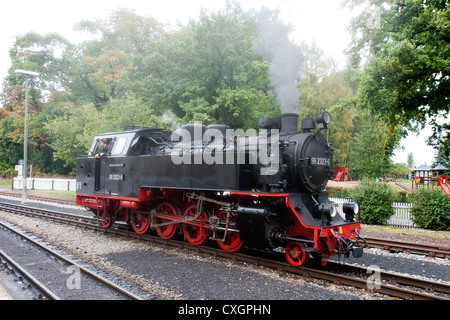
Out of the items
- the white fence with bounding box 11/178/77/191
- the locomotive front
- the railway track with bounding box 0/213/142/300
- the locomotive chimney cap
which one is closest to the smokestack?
the locomotive front

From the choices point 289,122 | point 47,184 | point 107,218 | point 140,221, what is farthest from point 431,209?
point 47,184

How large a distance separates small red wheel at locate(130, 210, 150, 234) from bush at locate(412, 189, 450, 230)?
390 inches

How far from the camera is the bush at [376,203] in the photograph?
13.4 meters

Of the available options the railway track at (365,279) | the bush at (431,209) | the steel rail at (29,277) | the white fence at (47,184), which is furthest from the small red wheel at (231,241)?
the white fence at (47,184)

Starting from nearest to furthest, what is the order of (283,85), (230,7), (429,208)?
1. (283,85)
2. (429,208)
3. (230,7)

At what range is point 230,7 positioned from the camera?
924 inches

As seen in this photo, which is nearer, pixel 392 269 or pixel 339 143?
pixel 392 269

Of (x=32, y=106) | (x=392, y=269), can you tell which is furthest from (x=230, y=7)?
(x=32, y=106)

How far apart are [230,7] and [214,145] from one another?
18.4m

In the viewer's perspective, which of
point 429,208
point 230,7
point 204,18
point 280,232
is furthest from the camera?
point 230,7

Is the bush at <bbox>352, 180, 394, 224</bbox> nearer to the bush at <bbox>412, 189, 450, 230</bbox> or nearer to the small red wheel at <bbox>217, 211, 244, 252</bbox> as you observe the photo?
the bush at <bbox>412, 189, 450, 230</bbox>

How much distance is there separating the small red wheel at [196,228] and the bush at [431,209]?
28.9ft

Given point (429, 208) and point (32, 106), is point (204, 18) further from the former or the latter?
point (32, 106)

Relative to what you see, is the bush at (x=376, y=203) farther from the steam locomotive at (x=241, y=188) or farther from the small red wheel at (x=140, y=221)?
the small red wheel at (x=140, y=221)
